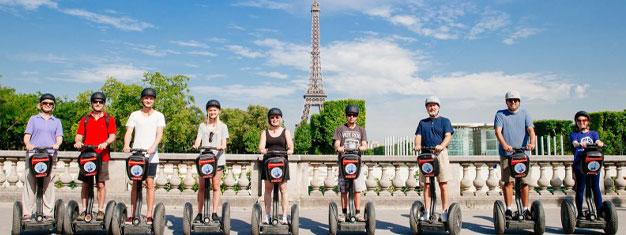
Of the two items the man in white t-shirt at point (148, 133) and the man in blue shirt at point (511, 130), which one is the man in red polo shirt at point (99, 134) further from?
the man in blue shirt at point (511, 130)

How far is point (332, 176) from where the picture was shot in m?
8.30

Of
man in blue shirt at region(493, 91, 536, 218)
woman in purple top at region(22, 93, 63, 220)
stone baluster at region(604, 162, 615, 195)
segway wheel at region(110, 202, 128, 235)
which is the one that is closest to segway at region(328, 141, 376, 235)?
man in blue shirt at region(493, 91, 536, 218)

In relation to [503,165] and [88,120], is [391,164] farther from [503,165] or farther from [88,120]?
[88,120]

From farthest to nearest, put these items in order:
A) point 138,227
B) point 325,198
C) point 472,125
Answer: point 472,125
point 325,198
point 138,227

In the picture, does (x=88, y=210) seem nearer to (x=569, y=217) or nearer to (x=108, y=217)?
A: (x=108, y=217)

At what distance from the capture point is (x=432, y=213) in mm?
5406

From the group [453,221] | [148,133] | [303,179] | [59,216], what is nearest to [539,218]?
[453,221]

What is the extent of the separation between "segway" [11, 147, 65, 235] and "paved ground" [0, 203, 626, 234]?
2.06 feet

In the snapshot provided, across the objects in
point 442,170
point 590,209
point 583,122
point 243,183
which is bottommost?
point 590,209

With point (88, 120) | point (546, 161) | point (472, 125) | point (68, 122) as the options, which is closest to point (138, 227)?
point (88, 120)

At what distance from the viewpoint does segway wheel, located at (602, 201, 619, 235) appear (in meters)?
5.30

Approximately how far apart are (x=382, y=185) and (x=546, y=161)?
10.6ft

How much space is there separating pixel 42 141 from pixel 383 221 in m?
4.83

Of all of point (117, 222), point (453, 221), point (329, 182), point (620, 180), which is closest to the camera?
point (117, 222)
